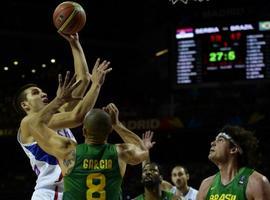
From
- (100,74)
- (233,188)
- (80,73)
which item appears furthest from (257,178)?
(80,73)

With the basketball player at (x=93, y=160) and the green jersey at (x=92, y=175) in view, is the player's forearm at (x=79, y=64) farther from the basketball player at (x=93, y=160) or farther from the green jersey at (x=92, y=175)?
the green jersey at (x=92, y=175)

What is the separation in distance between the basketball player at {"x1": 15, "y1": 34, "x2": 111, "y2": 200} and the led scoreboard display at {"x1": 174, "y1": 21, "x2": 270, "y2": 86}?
13.8 feet

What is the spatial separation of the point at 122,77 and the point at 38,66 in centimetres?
235

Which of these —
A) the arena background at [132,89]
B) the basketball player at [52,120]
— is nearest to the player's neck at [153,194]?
the basketball player at [52,120]

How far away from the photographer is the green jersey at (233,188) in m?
4.51

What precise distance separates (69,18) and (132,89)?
10.2 m

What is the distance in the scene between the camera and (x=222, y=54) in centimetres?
961

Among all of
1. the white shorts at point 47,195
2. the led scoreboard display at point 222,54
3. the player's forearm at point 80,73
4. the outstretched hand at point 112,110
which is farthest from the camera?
the led scoreboard display at point 222,54

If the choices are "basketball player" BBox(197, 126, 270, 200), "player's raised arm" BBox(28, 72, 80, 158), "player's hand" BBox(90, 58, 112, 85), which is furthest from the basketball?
"basketball player" BBox(197, 126, 270, 200)

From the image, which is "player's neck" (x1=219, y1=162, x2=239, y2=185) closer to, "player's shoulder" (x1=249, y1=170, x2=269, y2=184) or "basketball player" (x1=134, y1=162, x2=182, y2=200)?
"player's shoulder" (x1=249, y1=170, x2=269, y2=184)

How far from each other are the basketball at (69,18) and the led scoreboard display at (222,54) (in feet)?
14.0

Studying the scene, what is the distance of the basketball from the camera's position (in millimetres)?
5660

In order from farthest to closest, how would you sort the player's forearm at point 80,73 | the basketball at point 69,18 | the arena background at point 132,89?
the arena background at point 132,89 → the basketball at point 69,18 → the player's forearm at point 80,73

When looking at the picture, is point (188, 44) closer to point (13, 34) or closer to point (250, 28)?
point (250, 28)
